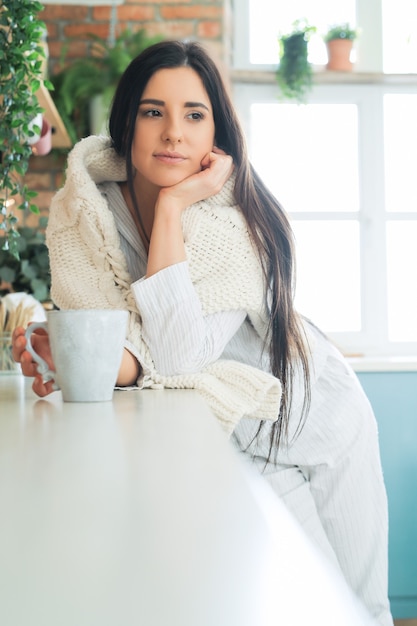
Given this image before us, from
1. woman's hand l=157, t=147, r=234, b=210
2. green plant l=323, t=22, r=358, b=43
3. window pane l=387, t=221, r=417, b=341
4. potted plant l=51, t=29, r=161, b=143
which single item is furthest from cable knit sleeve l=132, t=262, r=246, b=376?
green plant l=323, t=22, r=358, b=43

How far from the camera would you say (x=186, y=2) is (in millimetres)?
3357

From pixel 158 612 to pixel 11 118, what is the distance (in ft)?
5.16

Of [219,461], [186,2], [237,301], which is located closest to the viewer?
[219,461]

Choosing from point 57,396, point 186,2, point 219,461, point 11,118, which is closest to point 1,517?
point 219,461

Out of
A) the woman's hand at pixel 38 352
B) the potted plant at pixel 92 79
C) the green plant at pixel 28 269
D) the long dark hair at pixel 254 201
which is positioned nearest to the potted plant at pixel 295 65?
the potted plant at pixel 92 79

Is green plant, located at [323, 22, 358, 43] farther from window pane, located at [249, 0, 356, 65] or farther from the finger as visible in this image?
the finger

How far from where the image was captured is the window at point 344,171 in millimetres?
3533

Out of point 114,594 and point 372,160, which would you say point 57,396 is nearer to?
point 114,594

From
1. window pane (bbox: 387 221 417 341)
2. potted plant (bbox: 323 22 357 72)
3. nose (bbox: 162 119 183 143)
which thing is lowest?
window pane (bbox: 387 221 417 341)

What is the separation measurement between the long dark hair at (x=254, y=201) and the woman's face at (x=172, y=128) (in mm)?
17

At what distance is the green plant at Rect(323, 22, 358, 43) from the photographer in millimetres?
3473

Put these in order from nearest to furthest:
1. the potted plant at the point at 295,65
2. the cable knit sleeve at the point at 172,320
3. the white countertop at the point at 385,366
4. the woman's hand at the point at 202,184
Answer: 1. the cable knit sleeve at the point at 172,320
2. the woman's hand at the point at 202,184
3. the white countertop at the point at 385,366
4. the potted plant at the point at 295,65

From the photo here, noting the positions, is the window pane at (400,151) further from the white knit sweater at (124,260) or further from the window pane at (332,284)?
the white knit sweater at (124,260)

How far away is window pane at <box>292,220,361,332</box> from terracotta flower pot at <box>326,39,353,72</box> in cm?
Answer: 68
